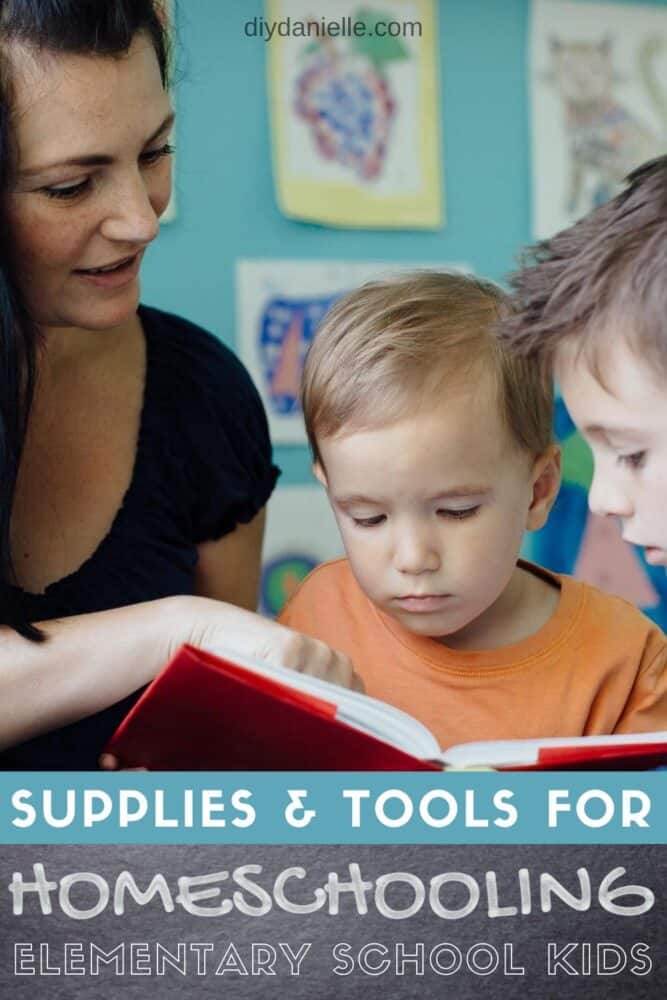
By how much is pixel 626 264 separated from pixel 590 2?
1.07m

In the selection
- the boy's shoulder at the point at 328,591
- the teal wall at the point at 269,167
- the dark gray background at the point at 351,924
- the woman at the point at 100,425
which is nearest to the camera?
the dark gray background at the point at 351,924

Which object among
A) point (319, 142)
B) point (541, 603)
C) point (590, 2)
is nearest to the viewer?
point (541, 603)

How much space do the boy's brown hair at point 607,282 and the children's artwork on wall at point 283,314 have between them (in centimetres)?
74

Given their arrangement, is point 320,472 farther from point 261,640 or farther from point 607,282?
point 607,282

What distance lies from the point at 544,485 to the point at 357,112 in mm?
734

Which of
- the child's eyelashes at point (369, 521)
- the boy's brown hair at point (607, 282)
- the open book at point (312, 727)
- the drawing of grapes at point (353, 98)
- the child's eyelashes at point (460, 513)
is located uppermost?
the drawing of grapes at point (353, 98)

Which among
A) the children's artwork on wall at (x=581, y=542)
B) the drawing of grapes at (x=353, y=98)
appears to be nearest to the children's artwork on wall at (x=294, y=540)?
the children's artwork on wall at (x=581, y=542)

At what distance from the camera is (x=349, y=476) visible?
3.65ft

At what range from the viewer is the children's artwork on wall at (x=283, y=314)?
5.65 ft

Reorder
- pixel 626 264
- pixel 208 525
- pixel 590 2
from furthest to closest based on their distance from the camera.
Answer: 1. pixel 590 2
2. pixel 208 525
3. pixel 626 264

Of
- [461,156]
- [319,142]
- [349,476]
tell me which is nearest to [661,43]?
[461,156]

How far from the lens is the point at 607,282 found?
92cm

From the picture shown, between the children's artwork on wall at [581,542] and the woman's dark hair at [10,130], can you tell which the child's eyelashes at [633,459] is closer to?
the woman's dark hair at [10,130]

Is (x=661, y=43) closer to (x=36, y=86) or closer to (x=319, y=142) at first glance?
(x=319, y=142)
